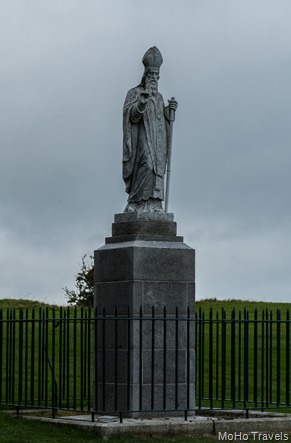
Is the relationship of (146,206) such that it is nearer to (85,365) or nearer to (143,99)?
(143,99)

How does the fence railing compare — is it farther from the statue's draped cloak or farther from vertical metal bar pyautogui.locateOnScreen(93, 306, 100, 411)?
the statue's draped cloak

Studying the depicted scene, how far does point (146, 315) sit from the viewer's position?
16.9m

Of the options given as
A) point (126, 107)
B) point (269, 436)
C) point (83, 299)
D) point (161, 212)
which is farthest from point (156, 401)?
point (83, 299)

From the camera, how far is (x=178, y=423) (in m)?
15.7

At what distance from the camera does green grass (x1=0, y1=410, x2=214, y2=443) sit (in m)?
14.9

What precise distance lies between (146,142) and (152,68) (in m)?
1.28

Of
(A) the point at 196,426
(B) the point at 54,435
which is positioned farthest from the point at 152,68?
(B) the point at 54,435

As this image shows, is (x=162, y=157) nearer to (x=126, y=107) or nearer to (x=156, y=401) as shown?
(x=126, y=107)

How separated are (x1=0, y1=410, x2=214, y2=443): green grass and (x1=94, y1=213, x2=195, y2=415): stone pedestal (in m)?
1.01

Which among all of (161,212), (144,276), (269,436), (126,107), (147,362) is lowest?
(269,436)

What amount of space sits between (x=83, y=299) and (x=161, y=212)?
21460mm

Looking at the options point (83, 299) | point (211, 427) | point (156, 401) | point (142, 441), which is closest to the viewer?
point (142, 441)

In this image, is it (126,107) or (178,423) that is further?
(126,107)

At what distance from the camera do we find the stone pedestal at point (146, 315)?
54.9 feet
